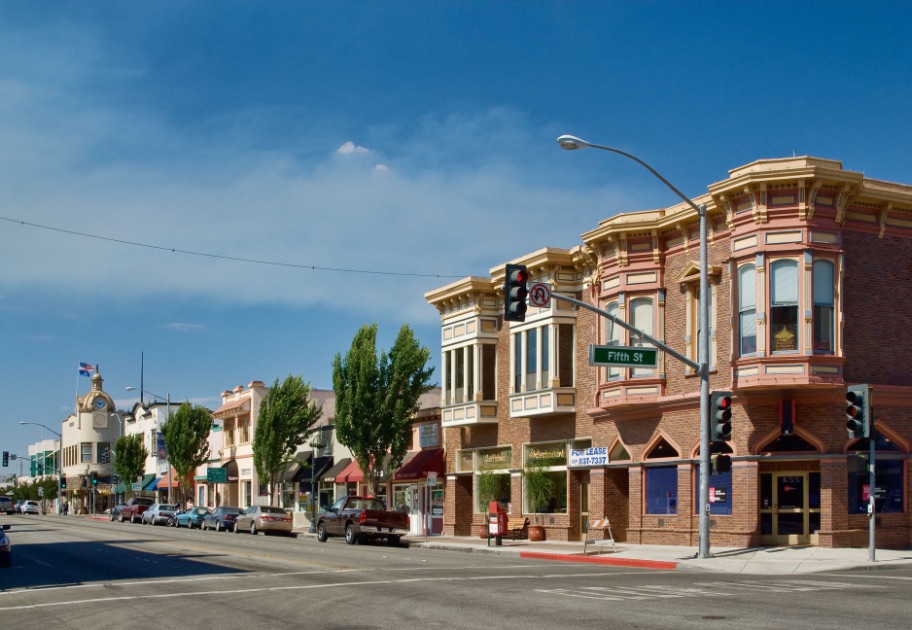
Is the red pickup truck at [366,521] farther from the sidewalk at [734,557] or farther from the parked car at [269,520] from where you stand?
the parked car at [269,520]

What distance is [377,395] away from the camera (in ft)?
151

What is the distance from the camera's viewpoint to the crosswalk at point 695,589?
1752cm

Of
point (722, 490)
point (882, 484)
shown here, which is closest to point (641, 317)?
point (722, 490)

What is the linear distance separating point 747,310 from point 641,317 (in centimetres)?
471

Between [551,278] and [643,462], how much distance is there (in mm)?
8070

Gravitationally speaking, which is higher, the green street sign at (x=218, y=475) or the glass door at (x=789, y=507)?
the glass door at (x=789, y=507)

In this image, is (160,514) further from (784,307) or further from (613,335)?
(784,307)

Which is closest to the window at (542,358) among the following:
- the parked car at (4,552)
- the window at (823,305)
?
the window at (823,305)

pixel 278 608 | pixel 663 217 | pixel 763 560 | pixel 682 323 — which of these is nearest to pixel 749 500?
pixel 763 560

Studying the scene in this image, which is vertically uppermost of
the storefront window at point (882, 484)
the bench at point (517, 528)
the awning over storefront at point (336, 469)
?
the storefront window at point (882, 484)

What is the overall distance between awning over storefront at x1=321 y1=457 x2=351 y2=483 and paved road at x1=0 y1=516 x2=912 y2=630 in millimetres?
25952

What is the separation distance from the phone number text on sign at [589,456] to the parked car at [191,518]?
27497 millimetres

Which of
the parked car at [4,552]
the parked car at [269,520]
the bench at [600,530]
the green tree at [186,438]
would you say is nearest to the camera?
the parked car at [4,552]

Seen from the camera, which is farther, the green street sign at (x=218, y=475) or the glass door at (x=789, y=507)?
the green street sign at (x=218, y=475)
